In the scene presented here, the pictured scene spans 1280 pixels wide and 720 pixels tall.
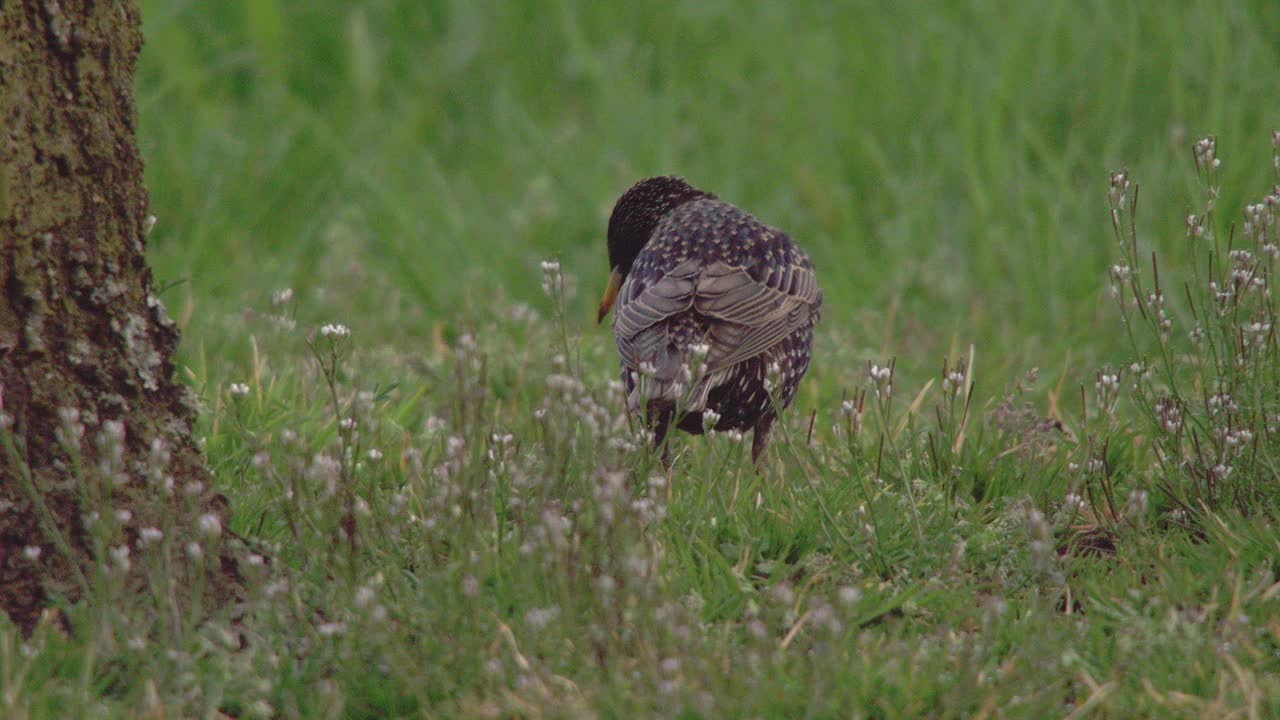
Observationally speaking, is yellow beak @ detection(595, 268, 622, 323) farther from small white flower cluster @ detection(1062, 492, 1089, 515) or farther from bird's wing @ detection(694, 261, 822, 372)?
small white flower cluster @ detection(1062, 492, 1089, 515)

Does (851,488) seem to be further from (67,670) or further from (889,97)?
(889,97)

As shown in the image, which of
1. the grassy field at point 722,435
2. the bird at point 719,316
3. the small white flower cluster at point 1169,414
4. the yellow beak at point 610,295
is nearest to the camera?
the grassy field at point 722,435

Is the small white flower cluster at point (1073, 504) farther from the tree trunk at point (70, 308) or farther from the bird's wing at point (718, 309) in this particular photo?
the tree trunk at point (70, 308)

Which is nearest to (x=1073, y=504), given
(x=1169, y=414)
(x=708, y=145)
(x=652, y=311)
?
(x=1169, y=414)

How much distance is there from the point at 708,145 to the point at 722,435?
14.0 ft

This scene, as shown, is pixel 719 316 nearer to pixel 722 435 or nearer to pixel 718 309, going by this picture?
pixel 718 309

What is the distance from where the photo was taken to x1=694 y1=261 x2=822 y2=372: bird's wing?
5.07 m

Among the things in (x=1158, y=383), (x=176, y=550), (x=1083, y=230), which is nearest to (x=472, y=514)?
(x=176, y=550)

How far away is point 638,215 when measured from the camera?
6062 millimetres

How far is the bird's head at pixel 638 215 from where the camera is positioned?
6023 mm

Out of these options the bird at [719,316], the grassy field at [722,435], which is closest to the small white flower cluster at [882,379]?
the grassy field at [722,435]

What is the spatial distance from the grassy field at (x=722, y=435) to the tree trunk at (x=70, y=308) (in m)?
0.19

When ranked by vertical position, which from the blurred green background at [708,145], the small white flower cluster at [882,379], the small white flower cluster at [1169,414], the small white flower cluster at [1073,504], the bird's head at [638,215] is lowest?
the small white flower cluster at [1073,504]

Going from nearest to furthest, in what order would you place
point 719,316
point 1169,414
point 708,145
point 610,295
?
1. point 1169,414
2. point 719,316
3. point 610,295
4. point 708,145
